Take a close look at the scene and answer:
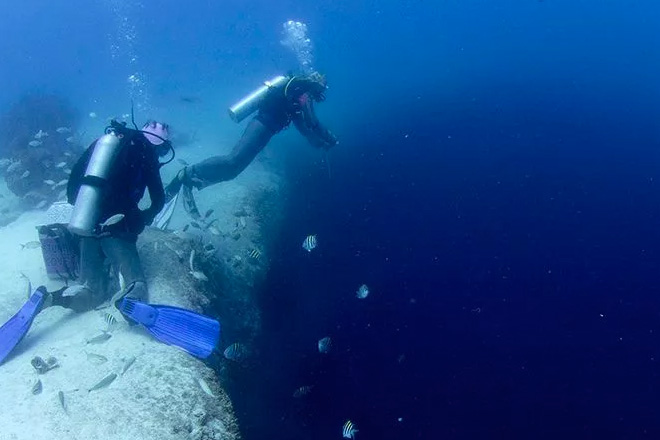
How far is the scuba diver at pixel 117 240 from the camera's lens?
5.02 meters

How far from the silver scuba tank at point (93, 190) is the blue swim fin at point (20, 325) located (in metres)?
1.12

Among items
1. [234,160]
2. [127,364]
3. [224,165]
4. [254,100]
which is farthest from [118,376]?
[254,100]

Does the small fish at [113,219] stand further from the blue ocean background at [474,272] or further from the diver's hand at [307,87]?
the diver's hand at [307,87]

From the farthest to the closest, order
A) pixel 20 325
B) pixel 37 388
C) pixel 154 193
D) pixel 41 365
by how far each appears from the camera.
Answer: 1. pixel 154 193
2. pixel 20 325
3. pixel 41 365
4. pixel 37 388

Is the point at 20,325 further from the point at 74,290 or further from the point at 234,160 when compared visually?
the point at 234,160

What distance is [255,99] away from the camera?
32.4 feet

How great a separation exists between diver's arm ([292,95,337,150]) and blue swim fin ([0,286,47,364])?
22.0 ft

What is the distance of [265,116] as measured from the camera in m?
9.85

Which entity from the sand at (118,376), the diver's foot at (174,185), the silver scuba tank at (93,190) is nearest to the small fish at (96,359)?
the sand at (118,376)

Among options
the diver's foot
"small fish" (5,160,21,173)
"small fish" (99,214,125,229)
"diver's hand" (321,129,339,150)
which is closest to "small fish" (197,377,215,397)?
"small fish" (99,214,125,229)

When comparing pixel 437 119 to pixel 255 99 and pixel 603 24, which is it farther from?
pixel 603 24

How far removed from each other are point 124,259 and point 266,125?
5247 mm

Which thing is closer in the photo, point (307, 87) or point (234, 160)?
point (234, 160)

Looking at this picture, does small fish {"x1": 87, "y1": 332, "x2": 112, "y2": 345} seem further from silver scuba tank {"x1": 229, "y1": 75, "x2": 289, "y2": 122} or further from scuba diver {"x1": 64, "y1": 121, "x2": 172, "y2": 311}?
silver scuba tank {"x1": 229, "y1": 75, "x2": 289, "y2": 122}
